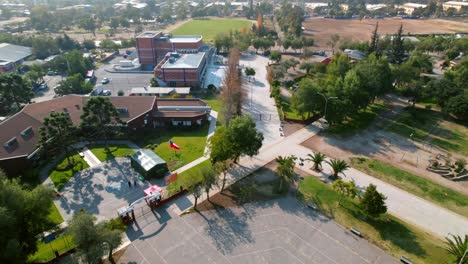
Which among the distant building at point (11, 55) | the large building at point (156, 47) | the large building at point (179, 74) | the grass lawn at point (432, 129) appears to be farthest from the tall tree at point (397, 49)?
the distant building at point (11, 55)

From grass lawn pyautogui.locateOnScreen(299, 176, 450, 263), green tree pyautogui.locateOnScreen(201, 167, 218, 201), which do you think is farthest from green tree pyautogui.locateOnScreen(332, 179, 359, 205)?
green tree pyautogui.locateOnScreen(201, 167, 218, 201)

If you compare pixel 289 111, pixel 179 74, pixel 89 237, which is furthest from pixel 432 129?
pixel 89 237

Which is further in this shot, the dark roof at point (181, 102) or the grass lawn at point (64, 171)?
the dark roof at point (181, 102)

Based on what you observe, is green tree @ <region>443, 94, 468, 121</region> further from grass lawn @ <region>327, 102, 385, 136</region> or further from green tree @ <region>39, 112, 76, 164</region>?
green tree @ <region>39, 112, 76, 164</region>

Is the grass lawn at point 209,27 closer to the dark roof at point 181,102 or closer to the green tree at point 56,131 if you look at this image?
the dark roof at point 181,102

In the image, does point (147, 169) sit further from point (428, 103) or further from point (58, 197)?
point (428, 103)

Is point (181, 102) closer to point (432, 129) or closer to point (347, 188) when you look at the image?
point (347, 188)
